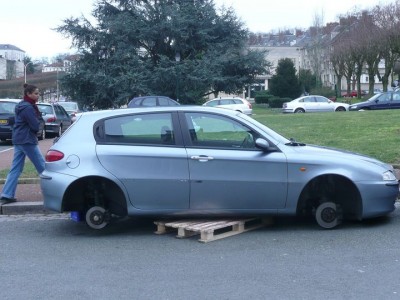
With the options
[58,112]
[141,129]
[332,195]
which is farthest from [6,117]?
[332,195]

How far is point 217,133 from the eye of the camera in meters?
7.71

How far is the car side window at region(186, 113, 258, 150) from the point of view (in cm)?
750

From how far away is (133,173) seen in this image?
7.34 metres

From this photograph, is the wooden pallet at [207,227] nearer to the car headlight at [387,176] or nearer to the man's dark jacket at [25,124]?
the car headlight at [387,176]

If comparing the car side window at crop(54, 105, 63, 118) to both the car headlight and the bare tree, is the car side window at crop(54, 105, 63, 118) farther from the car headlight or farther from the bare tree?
the bare tree

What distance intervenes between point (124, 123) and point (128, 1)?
3695cm

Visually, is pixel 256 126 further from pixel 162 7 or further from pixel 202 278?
pixel 162 7

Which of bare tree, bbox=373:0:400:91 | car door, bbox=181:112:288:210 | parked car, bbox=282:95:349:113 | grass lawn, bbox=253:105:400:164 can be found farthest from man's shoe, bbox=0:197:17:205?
bare tree, bbox=373:0:400:91

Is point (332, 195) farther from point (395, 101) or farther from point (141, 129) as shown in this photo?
point (395, 101)

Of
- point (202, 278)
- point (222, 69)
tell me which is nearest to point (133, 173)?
point (202, 278)

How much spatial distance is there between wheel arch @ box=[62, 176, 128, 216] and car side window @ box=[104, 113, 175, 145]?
54 centimetres

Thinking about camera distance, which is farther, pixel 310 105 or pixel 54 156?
pixel 310 105

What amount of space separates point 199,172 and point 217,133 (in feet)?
2.16

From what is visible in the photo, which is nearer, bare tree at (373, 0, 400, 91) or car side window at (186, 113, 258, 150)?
car side window at (186, 113, 258, 150)
